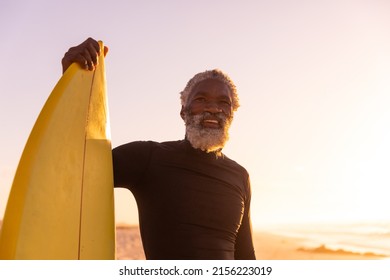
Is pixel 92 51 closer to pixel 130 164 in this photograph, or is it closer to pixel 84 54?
pixel 84 54

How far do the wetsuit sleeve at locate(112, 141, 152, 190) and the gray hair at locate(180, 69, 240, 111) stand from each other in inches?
27.1

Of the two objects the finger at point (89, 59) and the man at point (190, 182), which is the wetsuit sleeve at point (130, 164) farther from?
the finger at point (89, 59)

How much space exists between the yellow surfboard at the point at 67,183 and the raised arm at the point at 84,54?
0.05m

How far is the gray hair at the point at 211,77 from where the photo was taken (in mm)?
3736

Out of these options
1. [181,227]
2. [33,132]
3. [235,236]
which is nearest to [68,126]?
[33,132]

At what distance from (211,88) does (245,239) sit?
3.85 ft

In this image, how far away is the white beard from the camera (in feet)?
11.4

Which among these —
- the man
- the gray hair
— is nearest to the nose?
the man

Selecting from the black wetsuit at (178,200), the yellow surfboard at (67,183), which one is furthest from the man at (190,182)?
the yellow surfboard at (67,183)

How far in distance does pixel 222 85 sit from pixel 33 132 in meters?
1.43

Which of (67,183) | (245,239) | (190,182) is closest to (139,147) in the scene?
(190,182)

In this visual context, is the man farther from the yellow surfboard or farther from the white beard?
the yellow surfboard

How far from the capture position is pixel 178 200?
321 centimetres
